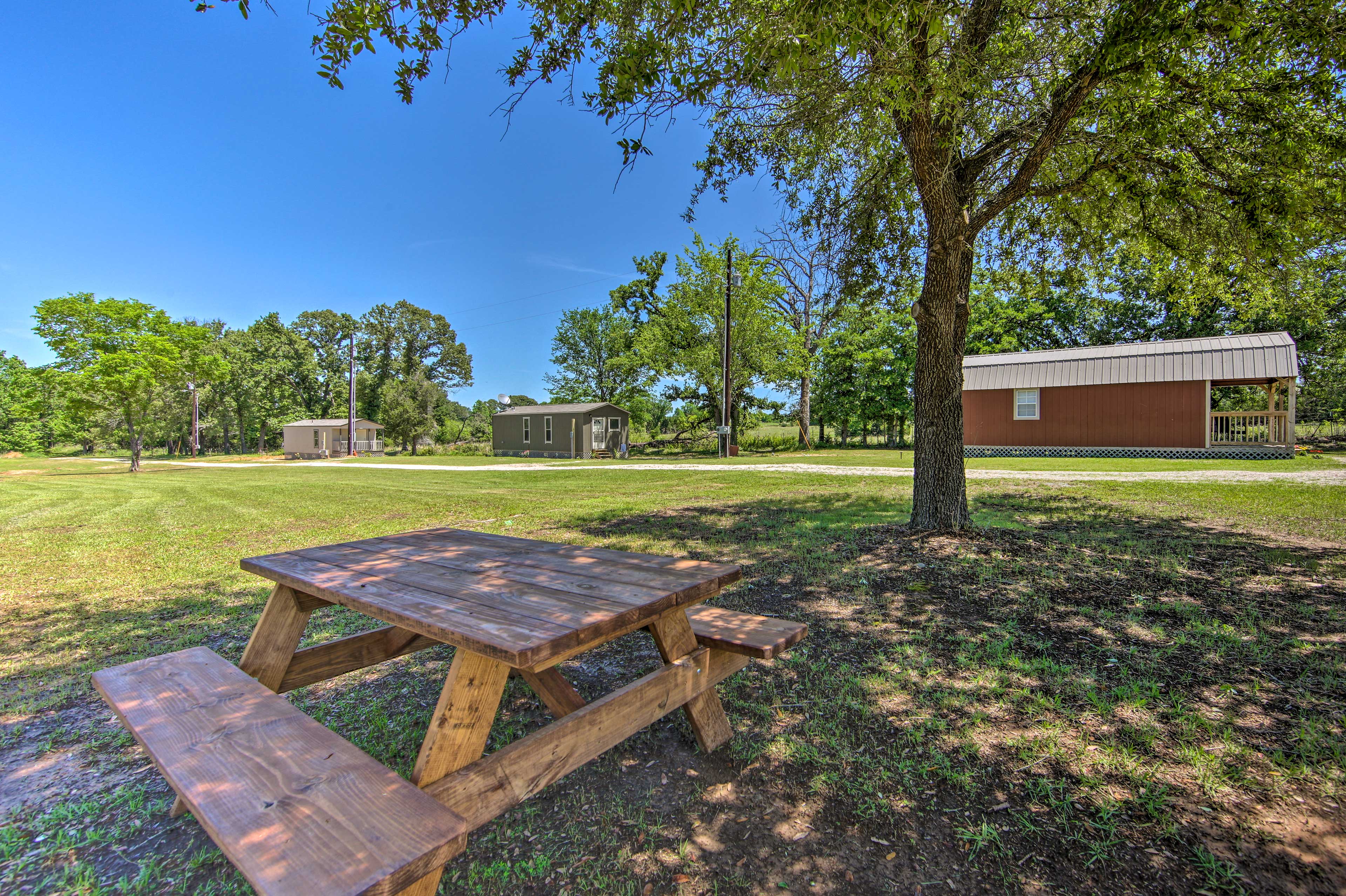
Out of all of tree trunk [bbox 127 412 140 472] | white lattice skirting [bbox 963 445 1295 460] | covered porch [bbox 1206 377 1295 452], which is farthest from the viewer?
tree trunk [bbox 127 412 140 472]

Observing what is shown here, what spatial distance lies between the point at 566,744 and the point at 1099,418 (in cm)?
2163

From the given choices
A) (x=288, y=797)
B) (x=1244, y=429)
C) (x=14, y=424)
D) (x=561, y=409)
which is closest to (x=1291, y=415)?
(x=1244, y=429)

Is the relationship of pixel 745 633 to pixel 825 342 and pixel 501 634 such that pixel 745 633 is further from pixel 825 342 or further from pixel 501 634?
pixel 825 342

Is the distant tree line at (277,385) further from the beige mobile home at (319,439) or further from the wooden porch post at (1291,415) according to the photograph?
the wooden porch post at (1291,415)

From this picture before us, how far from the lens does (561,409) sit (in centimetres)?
2578

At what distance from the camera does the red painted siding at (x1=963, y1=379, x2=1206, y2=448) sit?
1638cm

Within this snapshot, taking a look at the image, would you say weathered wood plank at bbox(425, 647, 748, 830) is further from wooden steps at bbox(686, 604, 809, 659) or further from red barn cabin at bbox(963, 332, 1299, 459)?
red barn cabin at bbox(963, 332, 1299, 459)

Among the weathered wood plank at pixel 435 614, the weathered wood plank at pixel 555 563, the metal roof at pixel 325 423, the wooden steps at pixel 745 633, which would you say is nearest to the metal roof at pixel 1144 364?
the wooden steps at pixel 745 633

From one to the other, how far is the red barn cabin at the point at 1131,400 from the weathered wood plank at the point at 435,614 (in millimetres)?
15102

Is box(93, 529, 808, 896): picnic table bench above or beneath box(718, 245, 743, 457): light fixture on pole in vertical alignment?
beneath

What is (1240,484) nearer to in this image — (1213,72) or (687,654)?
(1213,72)

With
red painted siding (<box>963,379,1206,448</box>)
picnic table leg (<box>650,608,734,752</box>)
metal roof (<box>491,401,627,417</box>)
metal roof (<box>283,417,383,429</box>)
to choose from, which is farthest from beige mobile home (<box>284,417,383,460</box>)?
picnic table leg (<box>650,608,734,752</box>)

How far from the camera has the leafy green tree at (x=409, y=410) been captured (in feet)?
126

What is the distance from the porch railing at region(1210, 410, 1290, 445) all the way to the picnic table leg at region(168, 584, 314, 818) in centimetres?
2211
